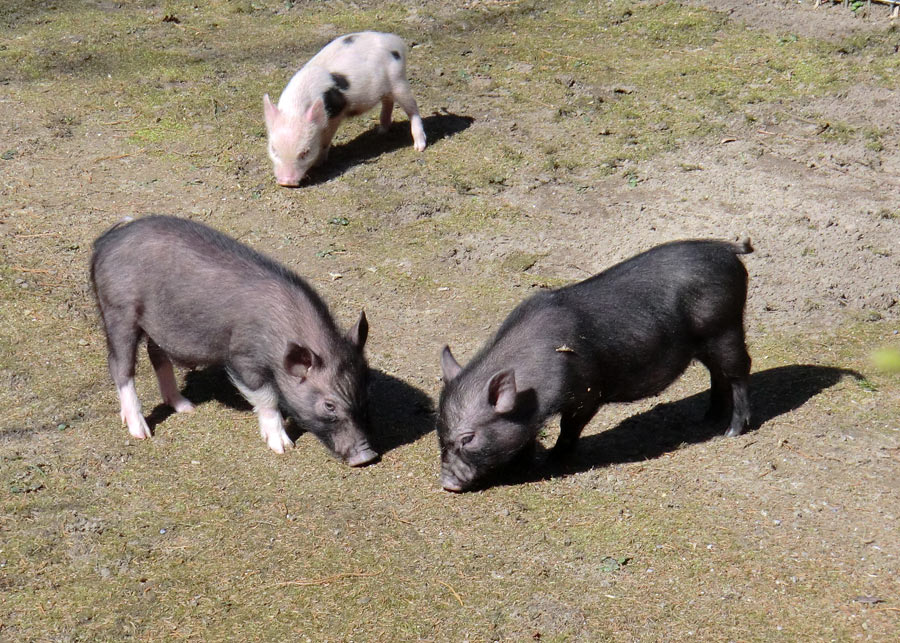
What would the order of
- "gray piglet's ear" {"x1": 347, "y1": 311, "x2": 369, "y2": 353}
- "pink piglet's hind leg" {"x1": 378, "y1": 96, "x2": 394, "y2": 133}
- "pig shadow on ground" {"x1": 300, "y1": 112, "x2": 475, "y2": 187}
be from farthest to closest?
"pink piglet's hind leg" {"x1": 378, "y1": 96, "x2": 394, "y2": 133}, "pig shadow on ground" {"x1": 300, "y1": 112, "x2": 475, "y2": 187}, "gray piglet's ear" {"x1": 347, "y1": 311, "x2": 369, "y2": 353}

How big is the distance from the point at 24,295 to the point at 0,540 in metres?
2.56

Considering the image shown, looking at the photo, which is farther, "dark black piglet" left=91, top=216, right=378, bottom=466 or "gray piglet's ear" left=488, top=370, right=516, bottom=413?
"dark black piglet" left=91, top=216, right=378, bottom=466

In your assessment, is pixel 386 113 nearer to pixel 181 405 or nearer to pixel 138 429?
pixel 181 405

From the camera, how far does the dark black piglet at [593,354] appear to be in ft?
16.2

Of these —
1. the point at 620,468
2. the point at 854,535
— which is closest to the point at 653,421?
the point at 620,468

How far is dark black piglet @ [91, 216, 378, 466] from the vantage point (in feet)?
17.3

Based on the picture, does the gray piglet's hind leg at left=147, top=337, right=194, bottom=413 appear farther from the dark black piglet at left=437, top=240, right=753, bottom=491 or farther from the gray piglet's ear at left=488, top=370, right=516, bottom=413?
the gray piglet's ear at left=488, top=370, right=516, bottom=413

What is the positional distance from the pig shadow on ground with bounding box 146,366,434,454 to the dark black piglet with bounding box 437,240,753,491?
615mm

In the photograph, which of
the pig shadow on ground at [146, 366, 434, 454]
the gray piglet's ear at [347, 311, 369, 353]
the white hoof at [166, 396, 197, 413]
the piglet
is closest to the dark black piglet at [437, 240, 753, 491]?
the gray piglet's ear at [347, 311, 369, 353]

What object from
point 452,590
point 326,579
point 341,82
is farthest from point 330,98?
point 452,590

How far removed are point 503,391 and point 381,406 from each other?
1.21 meters

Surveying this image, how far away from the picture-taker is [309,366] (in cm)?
527

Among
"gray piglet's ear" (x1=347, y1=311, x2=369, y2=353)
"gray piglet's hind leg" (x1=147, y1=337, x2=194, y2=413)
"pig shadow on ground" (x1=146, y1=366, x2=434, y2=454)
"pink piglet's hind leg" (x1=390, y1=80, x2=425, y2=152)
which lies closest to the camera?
"gray piglet's ear" (x1=347, y1=311, x2=369, y2=353)

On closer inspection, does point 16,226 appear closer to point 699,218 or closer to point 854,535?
point 699,218
